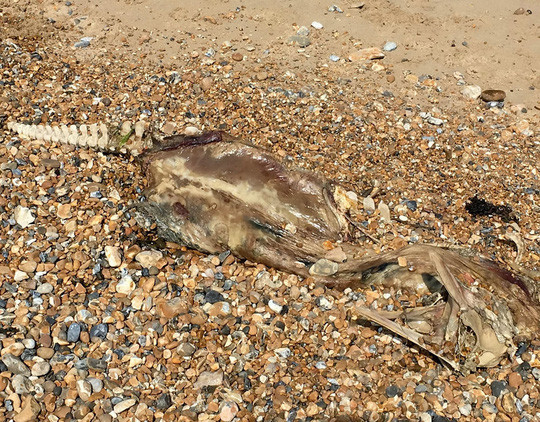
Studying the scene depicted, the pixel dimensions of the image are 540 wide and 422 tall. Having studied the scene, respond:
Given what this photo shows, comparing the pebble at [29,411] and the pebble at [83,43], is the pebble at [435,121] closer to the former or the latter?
the pebble at [83,43]

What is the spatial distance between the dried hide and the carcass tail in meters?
0.57

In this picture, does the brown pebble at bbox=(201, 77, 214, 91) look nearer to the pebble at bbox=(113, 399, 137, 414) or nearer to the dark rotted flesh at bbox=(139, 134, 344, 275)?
the dark rotted flesh at bbox=(139, 134, 344, 275)

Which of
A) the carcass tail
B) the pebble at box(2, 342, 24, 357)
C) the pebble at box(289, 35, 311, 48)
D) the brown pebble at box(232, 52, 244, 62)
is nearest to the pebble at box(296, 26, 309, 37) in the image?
the pebble at box(289, 35, 311, 48)

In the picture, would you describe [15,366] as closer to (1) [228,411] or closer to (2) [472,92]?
(1) [228,411]

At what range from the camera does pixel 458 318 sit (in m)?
3.74

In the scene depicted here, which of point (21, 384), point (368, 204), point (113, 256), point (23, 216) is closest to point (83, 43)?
point (23, 216)

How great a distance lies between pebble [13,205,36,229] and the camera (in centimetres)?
498

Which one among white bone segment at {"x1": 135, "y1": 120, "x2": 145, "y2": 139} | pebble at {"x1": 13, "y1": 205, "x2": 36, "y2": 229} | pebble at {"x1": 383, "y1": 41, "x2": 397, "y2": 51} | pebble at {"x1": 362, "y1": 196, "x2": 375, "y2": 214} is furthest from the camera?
pebble at {"x1": 383, "y1": 41, "x2": 397, "y2": 51}

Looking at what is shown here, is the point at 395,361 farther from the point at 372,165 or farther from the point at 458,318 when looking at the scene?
the point at 372,165

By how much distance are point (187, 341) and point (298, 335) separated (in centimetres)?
85

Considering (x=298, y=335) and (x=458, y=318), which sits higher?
(x=458, y=318)

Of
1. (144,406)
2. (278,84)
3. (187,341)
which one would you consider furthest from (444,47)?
(144,406)

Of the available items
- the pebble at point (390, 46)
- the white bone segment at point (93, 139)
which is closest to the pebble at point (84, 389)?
the white bone segment at point (93, 139)

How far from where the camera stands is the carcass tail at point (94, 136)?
5.73 metres
